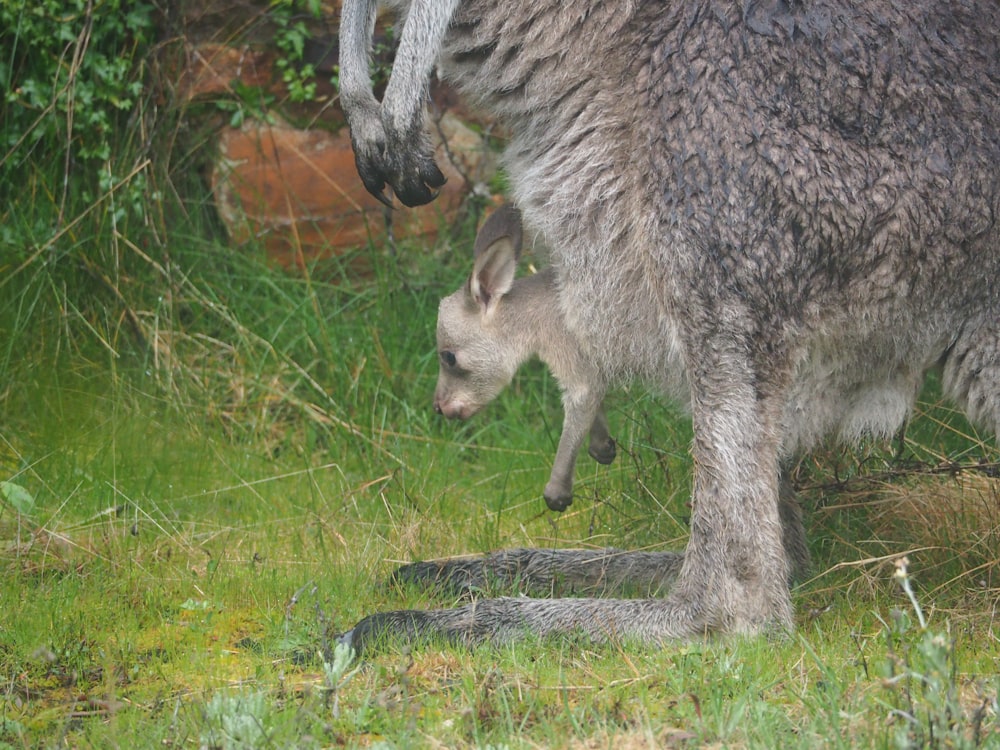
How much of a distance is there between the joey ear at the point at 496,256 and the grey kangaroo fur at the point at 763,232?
44 centimetres

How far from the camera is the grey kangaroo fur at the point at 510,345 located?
14.0ft

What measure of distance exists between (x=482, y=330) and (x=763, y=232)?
124 cm

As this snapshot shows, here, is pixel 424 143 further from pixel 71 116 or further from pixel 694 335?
pixel 71 116

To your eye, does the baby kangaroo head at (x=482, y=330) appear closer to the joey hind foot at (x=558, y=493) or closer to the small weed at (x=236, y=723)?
the joey hind foot at (x=558, y=493)

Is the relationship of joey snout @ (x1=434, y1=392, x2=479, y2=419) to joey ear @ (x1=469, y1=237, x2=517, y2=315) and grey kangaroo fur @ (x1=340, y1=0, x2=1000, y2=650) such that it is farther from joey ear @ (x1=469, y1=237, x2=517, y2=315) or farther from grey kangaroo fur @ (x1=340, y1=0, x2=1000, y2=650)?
grey kangaroo fur @ (x1=340, y1=0, x2=1000, y2=650)

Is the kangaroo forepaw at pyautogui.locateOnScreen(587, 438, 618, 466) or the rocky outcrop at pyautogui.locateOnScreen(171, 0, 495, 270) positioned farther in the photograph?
the rocky outcrop at pyautogui.locateOnScreen(171, 0, 495, 270)

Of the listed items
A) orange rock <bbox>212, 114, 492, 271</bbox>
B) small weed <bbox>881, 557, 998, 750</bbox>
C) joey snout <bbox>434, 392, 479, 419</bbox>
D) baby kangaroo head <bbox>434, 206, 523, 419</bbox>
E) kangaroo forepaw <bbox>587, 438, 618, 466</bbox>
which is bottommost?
orange rock <bbox>212, 114, 492, 271</bbox>

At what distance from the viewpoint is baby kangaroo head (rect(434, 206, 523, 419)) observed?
439cm

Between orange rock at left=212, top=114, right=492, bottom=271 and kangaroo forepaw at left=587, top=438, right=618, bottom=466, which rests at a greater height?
kangaroo forepaw at left=587, top=438, right=618, bottom=466

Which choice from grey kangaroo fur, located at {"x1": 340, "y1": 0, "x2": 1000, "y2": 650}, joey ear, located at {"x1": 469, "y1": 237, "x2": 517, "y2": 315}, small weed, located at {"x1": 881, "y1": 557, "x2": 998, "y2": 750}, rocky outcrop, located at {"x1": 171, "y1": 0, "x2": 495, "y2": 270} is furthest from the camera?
rocky outcrop, located at {"x1": 171, "y1": 0, "x2": 495, "y2": 270}

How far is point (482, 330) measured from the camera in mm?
4492

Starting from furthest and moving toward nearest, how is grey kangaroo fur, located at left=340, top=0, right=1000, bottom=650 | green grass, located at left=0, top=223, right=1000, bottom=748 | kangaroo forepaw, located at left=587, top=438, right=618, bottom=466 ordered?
1. kangaroo forepaw, located at left=587, top=438, right=618, bottom=466
2. grey kangaroo fur, located at left=340, top=0, right=1000, bottom=650
3. green grass, located at left=0, top=223, right=1000, bottom=748

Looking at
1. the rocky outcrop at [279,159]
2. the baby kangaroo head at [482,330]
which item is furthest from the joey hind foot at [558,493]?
the rocky outcrop at [279,159]

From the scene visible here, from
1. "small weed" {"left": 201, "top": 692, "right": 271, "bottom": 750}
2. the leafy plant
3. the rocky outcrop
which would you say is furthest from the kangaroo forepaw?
the leafy plant
